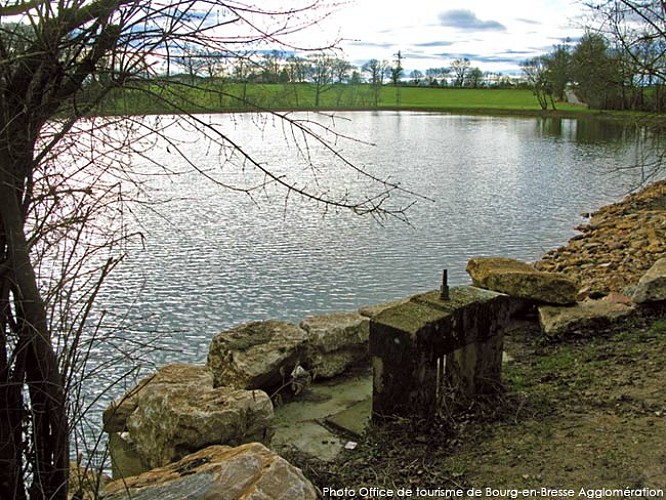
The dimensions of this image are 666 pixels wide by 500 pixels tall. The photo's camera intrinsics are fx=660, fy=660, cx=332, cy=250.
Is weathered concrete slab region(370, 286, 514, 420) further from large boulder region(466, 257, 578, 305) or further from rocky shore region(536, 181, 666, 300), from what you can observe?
rocky shore region(536, 181, 666, 300)

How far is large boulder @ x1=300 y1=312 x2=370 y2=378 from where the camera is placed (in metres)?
5.86

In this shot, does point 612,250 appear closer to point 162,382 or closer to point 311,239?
point 311,239

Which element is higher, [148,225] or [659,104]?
[659,104]

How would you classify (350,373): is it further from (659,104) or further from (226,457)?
(659,104)

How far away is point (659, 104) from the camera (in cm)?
962

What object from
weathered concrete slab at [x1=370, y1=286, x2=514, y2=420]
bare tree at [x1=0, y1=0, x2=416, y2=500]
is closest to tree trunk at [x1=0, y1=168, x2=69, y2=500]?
bare tree at [x1=0, y1=0, x2=416, y2=500]

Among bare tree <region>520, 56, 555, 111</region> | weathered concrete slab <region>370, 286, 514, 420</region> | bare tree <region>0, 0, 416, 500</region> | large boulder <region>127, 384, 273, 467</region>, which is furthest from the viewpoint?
bare tree <region>520, 56, 555, 111</region>

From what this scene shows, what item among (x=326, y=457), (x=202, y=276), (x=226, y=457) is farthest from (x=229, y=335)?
(x=202, y=276)

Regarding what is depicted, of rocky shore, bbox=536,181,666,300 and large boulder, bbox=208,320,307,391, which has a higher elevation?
large boulder, bbox=208,320,307,391

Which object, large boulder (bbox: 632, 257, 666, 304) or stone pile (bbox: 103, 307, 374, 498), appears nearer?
stone pile (bbox: 103, 307, 374, 498)

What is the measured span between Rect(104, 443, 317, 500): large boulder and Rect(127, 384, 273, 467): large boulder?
1.94ft

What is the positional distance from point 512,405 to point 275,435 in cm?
170

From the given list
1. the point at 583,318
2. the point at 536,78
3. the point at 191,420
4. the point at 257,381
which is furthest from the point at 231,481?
the point at 536,78

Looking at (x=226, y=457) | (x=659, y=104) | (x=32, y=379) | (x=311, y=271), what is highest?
(x=659, y=104)
